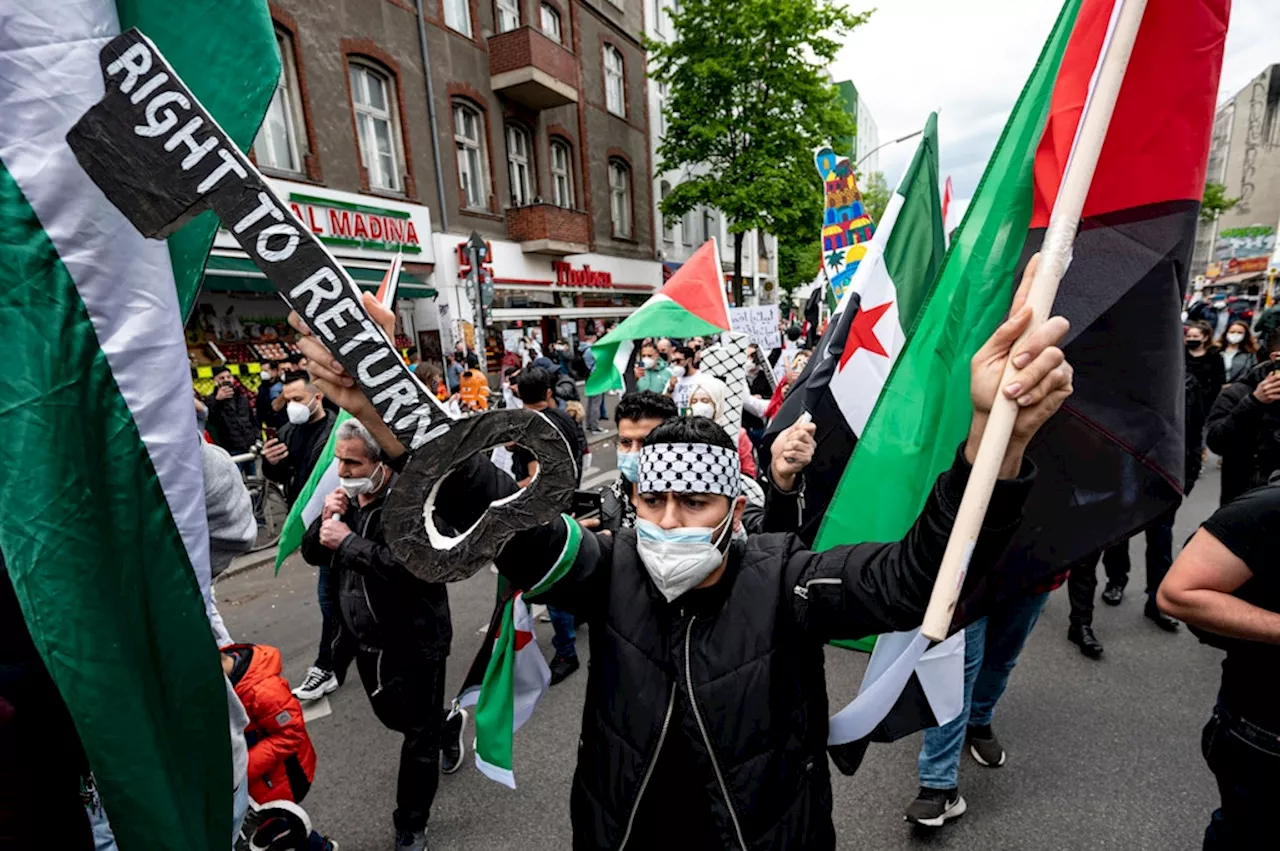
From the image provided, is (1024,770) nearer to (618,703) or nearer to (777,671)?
(777,671)

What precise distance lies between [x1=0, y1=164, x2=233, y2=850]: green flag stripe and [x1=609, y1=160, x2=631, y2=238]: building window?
21.8 m

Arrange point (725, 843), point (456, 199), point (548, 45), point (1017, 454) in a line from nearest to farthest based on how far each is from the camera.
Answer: point (1017, 454) < point (725, 843) < point (456, 199) < point (548, 45)

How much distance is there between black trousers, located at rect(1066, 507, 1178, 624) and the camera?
396cm

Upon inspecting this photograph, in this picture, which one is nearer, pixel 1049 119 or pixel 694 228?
pixel 1049 119

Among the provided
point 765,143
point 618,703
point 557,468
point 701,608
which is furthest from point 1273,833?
point 765,143

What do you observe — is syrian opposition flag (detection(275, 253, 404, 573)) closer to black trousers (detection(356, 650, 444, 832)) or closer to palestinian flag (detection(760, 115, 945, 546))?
black trousers (detection(356, 650, 444, 832))

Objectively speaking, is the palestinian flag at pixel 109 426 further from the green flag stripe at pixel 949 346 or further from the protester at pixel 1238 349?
the protester at pixel 1238 349

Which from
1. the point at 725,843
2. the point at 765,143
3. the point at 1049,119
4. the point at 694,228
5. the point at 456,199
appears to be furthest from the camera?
the point at 694,228

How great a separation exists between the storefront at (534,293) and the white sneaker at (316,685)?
9563 millimetres

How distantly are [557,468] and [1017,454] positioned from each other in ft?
2.89

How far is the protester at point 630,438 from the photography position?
10.0ft

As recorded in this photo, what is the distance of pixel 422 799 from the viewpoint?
103 inches

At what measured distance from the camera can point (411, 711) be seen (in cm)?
256

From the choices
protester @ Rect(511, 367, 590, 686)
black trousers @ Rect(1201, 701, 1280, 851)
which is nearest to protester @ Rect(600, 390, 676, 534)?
protester @ Rect(511, 367, 590, 686)
